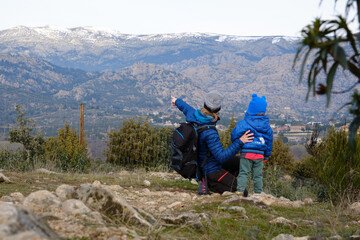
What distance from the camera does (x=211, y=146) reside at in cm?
613

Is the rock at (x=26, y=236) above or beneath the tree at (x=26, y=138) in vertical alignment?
above

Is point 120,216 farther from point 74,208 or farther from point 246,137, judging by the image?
point 246,137

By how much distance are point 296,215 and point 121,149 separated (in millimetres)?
10453

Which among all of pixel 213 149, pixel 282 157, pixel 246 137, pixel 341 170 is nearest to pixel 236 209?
pixel 213 149

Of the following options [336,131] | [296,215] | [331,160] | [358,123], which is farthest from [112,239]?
[336,131]

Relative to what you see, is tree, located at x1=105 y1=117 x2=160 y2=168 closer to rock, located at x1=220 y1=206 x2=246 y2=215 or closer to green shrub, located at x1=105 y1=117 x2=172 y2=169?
green shrub, located at x1=105 y1=117 x2=172 y2=169

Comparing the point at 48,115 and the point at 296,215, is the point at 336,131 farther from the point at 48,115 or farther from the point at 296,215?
the point at 48,115

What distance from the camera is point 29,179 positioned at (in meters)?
7.11

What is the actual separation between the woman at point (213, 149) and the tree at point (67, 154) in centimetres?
560

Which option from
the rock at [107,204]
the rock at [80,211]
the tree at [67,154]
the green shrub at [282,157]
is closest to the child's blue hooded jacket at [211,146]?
the rock at [107,204]

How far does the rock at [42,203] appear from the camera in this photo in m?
3.39

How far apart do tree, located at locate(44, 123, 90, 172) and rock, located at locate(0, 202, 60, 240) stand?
857 centimetres

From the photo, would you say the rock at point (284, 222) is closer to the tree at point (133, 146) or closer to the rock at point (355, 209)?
the rock at point (355, 209)

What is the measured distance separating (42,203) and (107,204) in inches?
24.1
